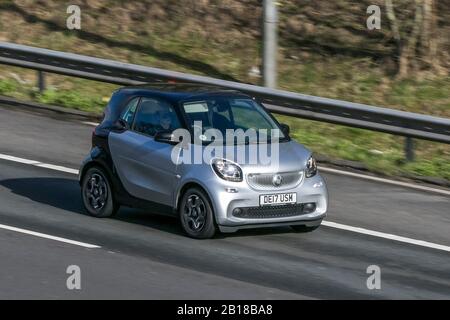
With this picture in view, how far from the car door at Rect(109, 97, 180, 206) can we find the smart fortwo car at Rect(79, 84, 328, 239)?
1 cm

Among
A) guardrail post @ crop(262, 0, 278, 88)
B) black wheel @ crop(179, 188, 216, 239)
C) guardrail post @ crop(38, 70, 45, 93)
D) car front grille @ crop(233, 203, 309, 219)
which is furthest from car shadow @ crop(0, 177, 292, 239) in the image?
guardrail post @ crop(262, 0, 278, 88)

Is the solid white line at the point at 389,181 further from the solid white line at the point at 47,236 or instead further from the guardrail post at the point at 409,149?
the solid white line at the point at 47,236

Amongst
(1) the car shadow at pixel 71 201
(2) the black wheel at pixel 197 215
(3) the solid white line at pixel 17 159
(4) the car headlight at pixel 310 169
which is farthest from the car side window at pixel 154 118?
(3) the solid white line at pixel 17 159

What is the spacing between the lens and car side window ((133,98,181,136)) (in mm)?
13477

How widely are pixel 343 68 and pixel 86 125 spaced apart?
5.59 m

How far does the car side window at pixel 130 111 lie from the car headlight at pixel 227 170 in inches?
63.2

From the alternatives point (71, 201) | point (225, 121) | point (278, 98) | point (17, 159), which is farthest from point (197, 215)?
point (278, 98)

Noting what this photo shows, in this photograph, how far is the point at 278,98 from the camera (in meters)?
19.0

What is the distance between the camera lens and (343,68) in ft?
74.4

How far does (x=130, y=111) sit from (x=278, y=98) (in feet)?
17.5

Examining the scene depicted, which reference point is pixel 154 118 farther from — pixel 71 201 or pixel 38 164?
pixel 38 164

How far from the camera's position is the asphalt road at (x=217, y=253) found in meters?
11.0

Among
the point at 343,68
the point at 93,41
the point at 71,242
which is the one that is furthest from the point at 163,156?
the point at 93,41
